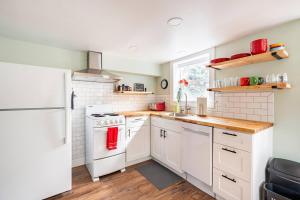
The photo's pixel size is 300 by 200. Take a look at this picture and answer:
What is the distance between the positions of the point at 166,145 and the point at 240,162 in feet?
3.88

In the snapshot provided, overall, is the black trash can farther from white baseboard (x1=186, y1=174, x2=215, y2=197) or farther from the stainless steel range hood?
the stainless steel range hood

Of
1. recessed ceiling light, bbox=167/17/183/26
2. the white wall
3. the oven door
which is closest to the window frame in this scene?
the white wall

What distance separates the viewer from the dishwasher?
178cm

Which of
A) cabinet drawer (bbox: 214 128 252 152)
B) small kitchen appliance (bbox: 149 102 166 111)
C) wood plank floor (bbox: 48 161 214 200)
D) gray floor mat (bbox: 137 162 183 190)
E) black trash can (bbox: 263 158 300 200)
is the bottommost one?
wood plank floor (bbox: 48 161 214 200)

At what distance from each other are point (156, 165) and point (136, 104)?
1.46 m

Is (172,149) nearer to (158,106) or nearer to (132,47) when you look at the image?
(158,106)

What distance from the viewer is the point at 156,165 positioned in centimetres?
265

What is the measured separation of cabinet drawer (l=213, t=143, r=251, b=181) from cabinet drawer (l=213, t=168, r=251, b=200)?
→ 0.07 metres

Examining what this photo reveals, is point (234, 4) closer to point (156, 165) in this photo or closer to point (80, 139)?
point (156, 165)

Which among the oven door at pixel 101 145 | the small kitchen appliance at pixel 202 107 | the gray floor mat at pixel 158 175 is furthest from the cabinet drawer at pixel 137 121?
the small kitchen appliance at pixel 202 107

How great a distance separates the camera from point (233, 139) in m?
1.55

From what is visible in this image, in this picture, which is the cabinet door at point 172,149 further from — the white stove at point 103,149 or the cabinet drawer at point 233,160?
the white stove at point 103,149

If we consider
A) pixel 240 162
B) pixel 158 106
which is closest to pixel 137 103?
pixel 158 106

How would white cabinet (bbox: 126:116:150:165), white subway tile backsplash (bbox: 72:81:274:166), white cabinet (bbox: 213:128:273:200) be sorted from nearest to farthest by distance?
1. white cabinet (bbox: 213:128:273:200)
2. white subway tile backsplash (bbox: 72:81:274:166)
3. white cabinet (bbox: 126:116:150:165)
